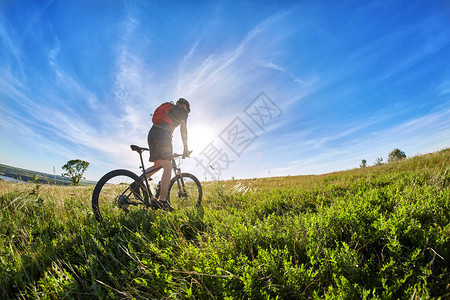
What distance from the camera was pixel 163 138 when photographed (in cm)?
520

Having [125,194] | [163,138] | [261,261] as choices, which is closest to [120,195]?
[125,194]

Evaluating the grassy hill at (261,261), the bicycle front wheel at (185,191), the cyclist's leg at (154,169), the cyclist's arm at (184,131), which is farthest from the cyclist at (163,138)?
the grassy hill at (261,261)

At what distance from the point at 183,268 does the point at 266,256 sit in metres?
0.93

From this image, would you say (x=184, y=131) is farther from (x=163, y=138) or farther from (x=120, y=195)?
(x=120, y=195)

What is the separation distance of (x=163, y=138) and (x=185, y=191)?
1.94m

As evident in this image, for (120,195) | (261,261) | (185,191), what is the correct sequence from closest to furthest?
(261,261)
(120,195)
(185,191)

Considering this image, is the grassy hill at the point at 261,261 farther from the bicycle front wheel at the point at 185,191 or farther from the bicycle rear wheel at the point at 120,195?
the bicycle front wheel at the point at 185,191

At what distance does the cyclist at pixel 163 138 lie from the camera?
5139 mm

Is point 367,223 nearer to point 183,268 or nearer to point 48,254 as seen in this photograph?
point 183,268

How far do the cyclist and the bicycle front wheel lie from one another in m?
0.82

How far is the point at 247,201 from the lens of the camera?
5301 millimetres

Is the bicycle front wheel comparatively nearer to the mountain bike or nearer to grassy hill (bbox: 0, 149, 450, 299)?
the mountain bike

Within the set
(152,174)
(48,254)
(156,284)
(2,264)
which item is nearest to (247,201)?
(152,174)

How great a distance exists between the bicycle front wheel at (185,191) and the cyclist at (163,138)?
82 centimetres
